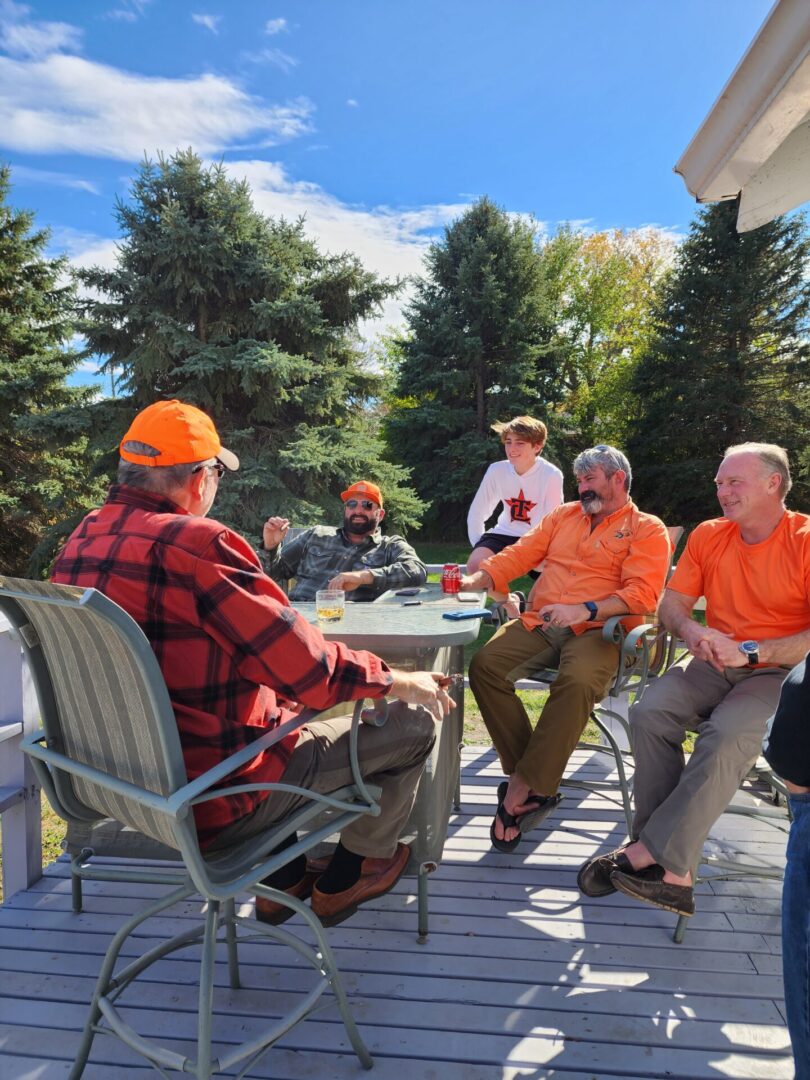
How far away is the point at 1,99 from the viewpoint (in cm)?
1262

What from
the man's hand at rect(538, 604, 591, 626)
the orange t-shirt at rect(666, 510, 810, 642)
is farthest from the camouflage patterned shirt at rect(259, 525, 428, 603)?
the orange t-shirt at rect(666, 510, 810, 642)

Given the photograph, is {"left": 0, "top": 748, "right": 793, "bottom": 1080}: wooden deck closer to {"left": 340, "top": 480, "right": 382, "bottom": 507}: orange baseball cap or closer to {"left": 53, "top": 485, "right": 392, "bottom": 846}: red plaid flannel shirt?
{"left": 53, "top": 485, "right": 392, "bottom": 846}: red plaid flannel shirt

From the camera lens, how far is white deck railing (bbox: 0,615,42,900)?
7.43 feet

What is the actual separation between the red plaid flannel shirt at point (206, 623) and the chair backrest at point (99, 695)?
12 centimetres

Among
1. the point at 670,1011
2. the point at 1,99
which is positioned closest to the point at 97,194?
the point at 1,99

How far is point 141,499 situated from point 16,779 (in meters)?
1.38

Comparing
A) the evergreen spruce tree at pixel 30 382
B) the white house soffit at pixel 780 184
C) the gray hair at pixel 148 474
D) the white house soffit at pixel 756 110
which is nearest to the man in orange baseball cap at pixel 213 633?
the gray hair at pixel 148 474

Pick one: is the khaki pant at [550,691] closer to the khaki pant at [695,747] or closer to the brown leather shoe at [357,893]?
the khaki pant at [695,747]

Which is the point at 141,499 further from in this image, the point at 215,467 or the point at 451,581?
the point at 451,581

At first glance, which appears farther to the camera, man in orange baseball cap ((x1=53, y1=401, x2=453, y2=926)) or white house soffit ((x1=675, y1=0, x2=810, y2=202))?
white house soffit ((x1=675, y1=0, x2=810, y2=202))

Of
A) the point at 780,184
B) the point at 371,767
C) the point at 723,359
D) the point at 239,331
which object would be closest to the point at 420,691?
the point at 371,767

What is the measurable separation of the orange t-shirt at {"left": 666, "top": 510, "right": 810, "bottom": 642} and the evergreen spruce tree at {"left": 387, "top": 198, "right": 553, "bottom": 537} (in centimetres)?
1076

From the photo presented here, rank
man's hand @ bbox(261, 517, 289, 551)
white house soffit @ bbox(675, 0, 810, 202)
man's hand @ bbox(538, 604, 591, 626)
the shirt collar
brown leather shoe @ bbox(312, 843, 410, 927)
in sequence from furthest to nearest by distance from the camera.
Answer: man's hand @ bbox(261, 517, 289, 551)
man's hand @ bbox(538, 604, 591, 626)
brown leather shoe @ bbox(312, 843, 410, 927)
white house soffit @ bbox(675, 0, 810, 202)
the shirt collar

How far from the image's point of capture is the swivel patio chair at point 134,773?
1230mm
